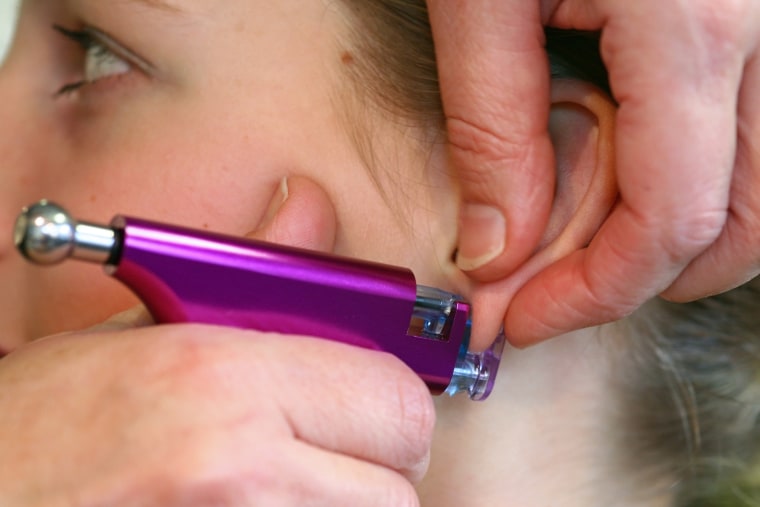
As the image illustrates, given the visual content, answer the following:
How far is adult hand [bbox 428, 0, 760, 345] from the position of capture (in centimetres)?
53

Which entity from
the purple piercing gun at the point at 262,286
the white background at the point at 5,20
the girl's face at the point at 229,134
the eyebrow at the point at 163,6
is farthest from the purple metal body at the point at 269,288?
the white background at the point at 5,20

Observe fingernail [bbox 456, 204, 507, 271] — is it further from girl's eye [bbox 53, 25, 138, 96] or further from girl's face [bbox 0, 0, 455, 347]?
girl's eye [bbox 53, 25, 138, 96]

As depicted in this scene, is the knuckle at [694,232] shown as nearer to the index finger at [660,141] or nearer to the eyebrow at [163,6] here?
the index finger at [660,141]

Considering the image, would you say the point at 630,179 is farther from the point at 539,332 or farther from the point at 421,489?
the point at 421,489

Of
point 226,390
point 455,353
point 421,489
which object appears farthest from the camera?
point 421,489

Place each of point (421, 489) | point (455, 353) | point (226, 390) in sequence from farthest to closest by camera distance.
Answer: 1. point (421, 489)
2. point (455, 353)
3. point (226, 390)

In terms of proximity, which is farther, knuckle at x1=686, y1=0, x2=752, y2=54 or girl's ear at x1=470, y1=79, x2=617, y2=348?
girl's ear at x1=470, y1=79, x2=617, y2=348

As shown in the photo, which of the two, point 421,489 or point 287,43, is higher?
point 287,43

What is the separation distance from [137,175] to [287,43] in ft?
0.57

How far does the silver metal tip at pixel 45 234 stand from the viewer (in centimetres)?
44

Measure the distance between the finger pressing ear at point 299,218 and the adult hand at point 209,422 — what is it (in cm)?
12

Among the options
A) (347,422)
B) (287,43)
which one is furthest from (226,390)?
(287,43)

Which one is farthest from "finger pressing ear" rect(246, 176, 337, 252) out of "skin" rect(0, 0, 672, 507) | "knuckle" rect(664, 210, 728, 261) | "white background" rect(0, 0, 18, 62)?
"white background" rect(0, 0, 18, 62)

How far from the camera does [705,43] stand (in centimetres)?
52
